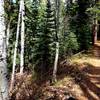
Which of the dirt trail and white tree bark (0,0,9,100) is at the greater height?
white tree bark (0,0,9,100)

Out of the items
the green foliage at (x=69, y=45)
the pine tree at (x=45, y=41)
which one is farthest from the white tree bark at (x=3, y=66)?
the pine tree at (x=45, y=41)

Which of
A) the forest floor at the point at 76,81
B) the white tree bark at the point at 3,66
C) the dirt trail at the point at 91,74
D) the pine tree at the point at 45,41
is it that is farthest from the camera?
the pine tree at the point at 45,41

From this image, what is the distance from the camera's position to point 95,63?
77.7ft

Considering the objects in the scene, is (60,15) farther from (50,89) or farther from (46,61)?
(46,61)

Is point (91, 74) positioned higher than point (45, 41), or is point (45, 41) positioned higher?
point (45, 41)

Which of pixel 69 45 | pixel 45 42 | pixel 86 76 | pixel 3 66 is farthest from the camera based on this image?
pixel 45 42

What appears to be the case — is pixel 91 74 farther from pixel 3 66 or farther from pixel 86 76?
pixel 3 66

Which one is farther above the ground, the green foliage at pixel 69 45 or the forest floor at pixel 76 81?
the green foliage at pixel 69 45

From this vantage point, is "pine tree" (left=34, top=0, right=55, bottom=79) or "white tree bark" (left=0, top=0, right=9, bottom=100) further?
"pine tree" (left=34, top=0, right=55, bottom=79)

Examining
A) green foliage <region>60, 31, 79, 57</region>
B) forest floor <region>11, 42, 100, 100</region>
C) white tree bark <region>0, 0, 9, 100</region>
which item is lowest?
forest floor <region>11, 42, 100, 100</region>

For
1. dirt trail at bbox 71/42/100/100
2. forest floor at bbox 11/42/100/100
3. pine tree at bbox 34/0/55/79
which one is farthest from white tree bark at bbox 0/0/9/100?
pine tree at bbox 34/0/55/79

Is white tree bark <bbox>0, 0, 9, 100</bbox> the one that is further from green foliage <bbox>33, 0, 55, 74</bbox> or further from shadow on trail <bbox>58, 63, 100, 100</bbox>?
green foliage <bbox>33, 0, 55, 74</bbox>

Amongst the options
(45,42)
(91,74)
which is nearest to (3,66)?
(91,74)

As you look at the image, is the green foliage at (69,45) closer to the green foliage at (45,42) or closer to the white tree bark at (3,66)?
the green foliage at (45,42)
